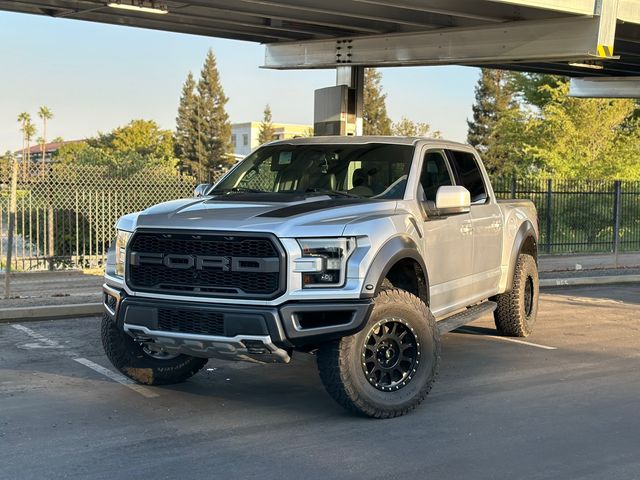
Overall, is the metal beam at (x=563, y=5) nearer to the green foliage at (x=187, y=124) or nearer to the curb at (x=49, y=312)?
the curb at (x=49, y=312)

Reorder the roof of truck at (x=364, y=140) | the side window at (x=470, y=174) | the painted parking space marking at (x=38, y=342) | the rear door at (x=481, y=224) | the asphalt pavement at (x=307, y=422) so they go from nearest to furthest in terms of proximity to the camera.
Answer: the asphalt pavement at (x=307, y=422) < the roof of truck at (x=364, y=140) < the rear door at (x=481, y=224) < the side window at (x=470, y=174) < the painted parking space marking at (x=38, y=342)

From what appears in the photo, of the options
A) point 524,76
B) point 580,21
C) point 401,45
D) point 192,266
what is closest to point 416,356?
point 192,266

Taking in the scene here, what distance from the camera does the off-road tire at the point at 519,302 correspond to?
8773 millimetres

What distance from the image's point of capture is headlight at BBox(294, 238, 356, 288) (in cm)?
535

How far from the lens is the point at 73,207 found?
14.5 m

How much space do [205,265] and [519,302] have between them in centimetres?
456

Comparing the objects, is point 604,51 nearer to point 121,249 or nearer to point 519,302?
point 519,302

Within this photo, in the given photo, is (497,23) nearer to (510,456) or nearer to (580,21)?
(580,21)

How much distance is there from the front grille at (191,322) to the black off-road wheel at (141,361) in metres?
0.94

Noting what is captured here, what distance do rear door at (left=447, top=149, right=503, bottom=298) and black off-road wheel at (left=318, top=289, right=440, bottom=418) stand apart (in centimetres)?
180

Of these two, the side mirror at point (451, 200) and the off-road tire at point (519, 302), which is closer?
the side mirror at point (451, 200)

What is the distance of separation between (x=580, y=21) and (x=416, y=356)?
8514 millimetres

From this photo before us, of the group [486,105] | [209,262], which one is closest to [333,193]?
[209,262]

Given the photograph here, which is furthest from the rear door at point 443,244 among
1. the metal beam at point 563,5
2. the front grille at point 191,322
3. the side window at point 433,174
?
the metal beam at point 563,5
